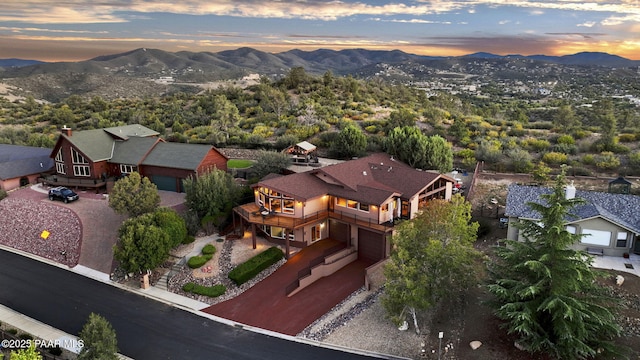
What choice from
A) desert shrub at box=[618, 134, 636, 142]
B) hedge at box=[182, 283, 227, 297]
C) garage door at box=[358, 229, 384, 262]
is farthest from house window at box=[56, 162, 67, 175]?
desert shrub at box=[618, 134, 636, 142]

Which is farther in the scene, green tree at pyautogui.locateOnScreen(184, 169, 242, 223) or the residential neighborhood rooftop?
green tree at pyautogui.locateOnScreen(184, 169, 242, 223)

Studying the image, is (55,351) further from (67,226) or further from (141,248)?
(67,226)

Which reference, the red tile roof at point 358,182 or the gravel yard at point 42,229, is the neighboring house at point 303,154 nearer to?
the red tile roof at point 358,182

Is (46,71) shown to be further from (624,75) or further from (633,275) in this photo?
(624,75)

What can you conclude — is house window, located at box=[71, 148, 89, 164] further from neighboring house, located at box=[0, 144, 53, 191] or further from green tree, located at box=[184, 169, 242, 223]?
green tree, located at box=[184, 169, 242, 223]

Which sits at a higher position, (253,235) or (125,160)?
(125,160)

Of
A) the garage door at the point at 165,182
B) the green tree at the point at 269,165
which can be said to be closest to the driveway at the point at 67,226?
the garage door at the point at 165,182

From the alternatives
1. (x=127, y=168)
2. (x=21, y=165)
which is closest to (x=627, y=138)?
(x=127, y=168)
